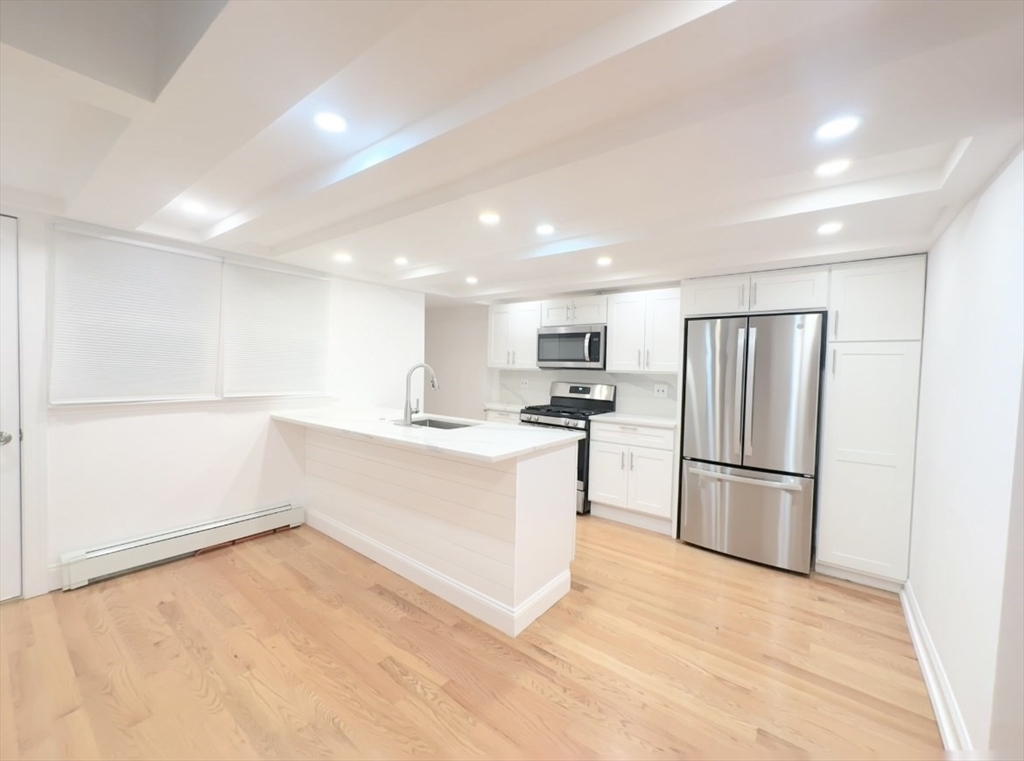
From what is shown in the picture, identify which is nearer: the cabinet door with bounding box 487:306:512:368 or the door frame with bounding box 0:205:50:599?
the door frame with bounding box 0:205:50:599

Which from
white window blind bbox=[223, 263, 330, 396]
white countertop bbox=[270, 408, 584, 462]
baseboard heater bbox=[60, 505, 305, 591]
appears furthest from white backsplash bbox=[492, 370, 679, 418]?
baseboard heater bbox=[60, 505, 305, 591]

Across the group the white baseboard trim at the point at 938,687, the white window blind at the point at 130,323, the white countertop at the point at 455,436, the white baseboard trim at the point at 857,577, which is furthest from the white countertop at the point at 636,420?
the white window blind at the point at 130,323

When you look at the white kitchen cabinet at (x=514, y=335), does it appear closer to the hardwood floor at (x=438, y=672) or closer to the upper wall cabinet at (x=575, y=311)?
the upper wall cabinet at (x=575, y=311)

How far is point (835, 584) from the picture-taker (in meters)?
2.84

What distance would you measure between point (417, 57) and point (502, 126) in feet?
1.03

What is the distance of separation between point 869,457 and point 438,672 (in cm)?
296

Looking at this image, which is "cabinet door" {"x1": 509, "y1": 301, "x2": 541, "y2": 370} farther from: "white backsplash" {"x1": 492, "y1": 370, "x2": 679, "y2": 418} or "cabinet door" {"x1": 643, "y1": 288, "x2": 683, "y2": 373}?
"cabinet door" {"x1": 643, "y1": 288, "x2": 683, "y2": 373}

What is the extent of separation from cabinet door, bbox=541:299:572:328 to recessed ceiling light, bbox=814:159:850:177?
8.89 ft

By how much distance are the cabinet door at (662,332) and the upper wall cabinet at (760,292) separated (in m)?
0.24

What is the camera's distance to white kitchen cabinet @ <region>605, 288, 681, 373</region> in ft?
12.2

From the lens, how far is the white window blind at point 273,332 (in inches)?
125

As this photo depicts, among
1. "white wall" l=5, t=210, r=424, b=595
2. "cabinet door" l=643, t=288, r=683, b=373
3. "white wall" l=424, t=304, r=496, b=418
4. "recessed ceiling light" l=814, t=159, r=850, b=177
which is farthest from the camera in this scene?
"white wall" l=424, t=304, r=496, b=418

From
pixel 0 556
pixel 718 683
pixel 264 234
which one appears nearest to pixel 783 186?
pixel 718 683

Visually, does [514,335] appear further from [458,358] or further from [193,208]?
[193,208]
